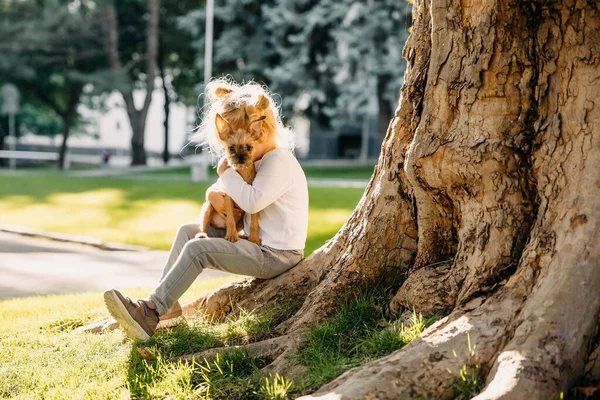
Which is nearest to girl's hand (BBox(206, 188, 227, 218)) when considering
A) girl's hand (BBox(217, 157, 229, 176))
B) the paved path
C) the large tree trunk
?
girl's hand (BBox(217, 157, 229, 176))

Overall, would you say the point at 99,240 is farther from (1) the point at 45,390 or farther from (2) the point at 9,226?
(1) the point at 45,390

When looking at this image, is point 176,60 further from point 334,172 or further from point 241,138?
point 241,138

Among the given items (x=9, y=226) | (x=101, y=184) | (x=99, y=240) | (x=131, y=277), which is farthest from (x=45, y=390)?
(x=101, y=184)

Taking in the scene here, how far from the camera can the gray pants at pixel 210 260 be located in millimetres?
4645

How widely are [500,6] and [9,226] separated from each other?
10.3 m

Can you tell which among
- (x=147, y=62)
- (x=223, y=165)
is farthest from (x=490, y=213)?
(x=147, y=62)

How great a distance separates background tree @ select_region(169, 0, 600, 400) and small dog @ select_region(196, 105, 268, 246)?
2.34 ft

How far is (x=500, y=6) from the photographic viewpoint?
374cm

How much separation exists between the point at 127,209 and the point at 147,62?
18967mm

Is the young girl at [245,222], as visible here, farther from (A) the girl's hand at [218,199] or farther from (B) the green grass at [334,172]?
(B) the green grass at [334,172]

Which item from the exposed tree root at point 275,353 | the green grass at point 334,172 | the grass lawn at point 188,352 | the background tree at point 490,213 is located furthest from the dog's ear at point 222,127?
the green grass at point 334,172

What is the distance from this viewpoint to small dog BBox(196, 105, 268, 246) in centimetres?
477

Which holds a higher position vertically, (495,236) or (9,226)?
(495,236)

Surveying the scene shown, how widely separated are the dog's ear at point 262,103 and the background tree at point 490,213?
2.97 ft
